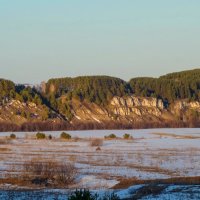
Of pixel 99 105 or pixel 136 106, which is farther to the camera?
pixel 99 105

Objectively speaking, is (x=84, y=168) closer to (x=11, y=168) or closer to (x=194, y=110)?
(x=11, y=168)

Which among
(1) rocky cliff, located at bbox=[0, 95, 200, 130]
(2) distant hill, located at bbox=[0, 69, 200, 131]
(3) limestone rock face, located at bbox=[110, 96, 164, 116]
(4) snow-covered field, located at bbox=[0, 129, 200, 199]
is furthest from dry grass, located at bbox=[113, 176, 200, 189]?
(3) limestone rock face, located at bbox=[110, 96, 164, 116]

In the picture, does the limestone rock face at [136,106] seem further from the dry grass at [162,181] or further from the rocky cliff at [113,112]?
the dry grass at [162,181]

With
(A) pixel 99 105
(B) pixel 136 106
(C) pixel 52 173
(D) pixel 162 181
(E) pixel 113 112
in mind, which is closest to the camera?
(D) pixel 162 181

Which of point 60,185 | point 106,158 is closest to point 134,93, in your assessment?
point 106,158

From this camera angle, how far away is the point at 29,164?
37750mm

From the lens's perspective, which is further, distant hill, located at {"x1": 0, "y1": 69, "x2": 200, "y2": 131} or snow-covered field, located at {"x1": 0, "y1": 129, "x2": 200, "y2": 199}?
distant hill, located at {"x1": 0, "y1": 69, "x2": 200, "y2": 131}

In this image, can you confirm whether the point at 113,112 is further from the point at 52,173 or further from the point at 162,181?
the point at 162,181

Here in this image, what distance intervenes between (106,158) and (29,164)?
8042 mm

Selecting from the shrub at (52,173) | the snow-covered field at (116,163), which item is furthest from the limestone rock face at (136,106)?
the shrub at (52,173)

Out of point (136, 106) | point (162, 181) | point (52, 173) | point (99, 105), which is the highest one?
point (99, 105)

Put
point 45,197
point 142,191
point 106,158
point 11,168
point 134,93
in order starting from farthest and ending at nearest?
point 134,93 → point 106,158 → point 11,168 → point 142,191 → point 45,197

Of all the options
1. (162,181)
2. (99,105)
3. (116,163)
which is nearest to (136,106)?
(99,105)

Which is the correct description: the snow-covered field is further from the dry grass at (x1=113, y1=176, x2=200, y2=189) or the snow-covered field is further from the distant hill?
the distant hill
